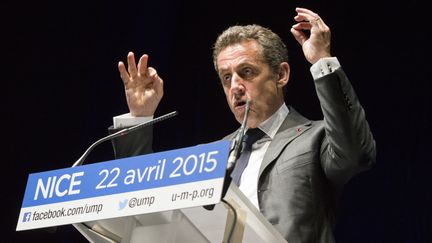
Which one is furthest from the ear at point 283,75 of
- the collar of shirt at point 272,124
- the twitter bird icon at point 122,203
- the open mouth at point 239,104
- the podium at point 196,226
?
the twitter bird icon at point 122,203

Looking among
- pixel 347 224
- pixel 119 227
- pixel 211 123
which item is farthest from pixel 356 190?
pixel 119 227

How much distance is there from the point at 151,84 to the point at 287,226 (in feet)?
2.06

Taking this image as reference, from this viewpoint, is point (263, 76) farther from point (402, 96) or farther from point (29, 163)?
point (29, 163)

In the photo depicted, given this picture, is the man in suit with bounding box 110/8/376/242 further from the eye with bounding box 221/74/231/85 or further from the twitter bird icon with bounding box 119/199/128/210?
the twitter bird icon with bounding box 119/199/128/210

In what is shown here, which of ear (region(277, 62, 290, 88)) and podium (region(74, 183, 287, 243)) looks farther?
ear (region(277, 62, 290, 88))

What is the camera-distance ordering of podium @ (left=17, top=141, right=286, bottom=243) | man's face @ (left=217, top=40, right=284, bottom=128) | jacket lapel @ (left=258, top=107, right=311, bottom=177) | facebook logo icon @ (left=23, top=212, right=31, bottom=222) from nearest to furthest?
1. podium @ (left=17, top=141, right=286, bottom=243)
2. facebook logo icon @ (left=23, top=212, right=31, bottom=222)
3. jacket lapel @ (left=258, top=107, right=311, bottom=177)
4. man's face @ (left=217, top=40, right=284, bottom=128)

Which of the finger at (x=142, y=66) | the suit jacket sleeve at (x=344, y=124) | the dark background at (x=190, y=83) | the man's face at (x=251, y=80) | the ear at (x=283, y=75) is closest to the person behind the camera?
the suit jacket sleeve at (x=344, y=124)

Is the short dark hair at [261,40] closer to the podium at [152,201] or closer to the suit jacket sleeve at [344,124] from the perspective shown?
the suit jacket sleeve at [344,124]

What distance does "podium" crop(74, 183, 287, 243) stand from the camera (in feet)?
4.99

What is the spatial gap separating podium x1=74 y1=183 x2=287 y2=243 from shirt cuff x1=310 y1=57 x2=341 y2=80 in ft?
1.66

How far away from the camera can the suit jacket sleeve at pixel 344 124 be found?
74.1 inches

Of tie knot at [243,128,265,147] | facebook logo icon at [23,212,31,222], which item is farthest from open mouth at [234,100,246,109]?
facebook logo icon at [23,212,31,222]

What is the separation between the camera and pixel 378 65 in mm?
3393

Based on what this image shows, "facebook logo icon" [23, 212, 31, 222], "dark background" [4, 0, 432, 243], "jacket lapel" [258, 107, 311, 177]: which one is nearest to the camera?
"facebook logo icon" [23, 212, 31, 222]
